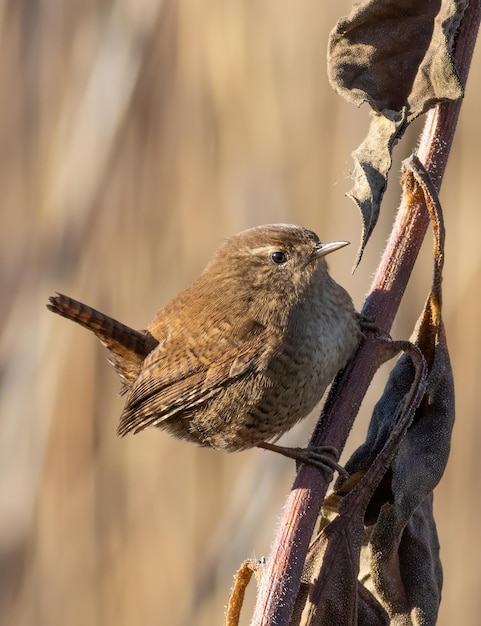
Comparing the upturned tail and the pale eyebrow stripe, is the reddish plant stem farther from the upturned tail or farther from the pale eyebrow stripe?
the upturned tail

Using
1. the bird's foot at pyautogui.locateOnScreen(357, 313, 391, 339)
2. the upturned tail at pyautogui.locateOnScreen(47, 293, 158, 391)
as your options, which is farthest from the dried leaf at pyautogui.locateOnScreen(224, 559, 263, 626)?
the upturned tail at pyautogui.locateOnScreen(47, 293, 158, 391)

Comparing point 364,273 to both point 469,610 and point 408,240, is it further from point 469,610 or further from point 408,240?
point 408,240

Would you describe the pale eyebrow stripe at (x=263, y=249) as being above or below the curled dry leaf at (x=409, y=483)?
above

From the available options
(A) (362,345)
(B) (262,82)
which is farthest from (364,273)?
(A) (362,345)

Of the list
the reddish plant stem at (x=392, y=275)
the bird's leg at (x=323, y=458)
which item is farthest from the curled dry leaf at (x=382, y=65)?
the bird's leg at (x=323, y=458)

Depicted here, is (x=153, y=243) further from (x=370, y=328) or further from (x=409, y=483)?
(x=409, y=483)

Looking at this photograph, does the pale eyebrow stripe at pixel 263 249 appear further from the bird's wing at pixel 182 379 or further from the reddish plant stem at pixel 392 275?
the reddish plant stem at pixel 392 275
